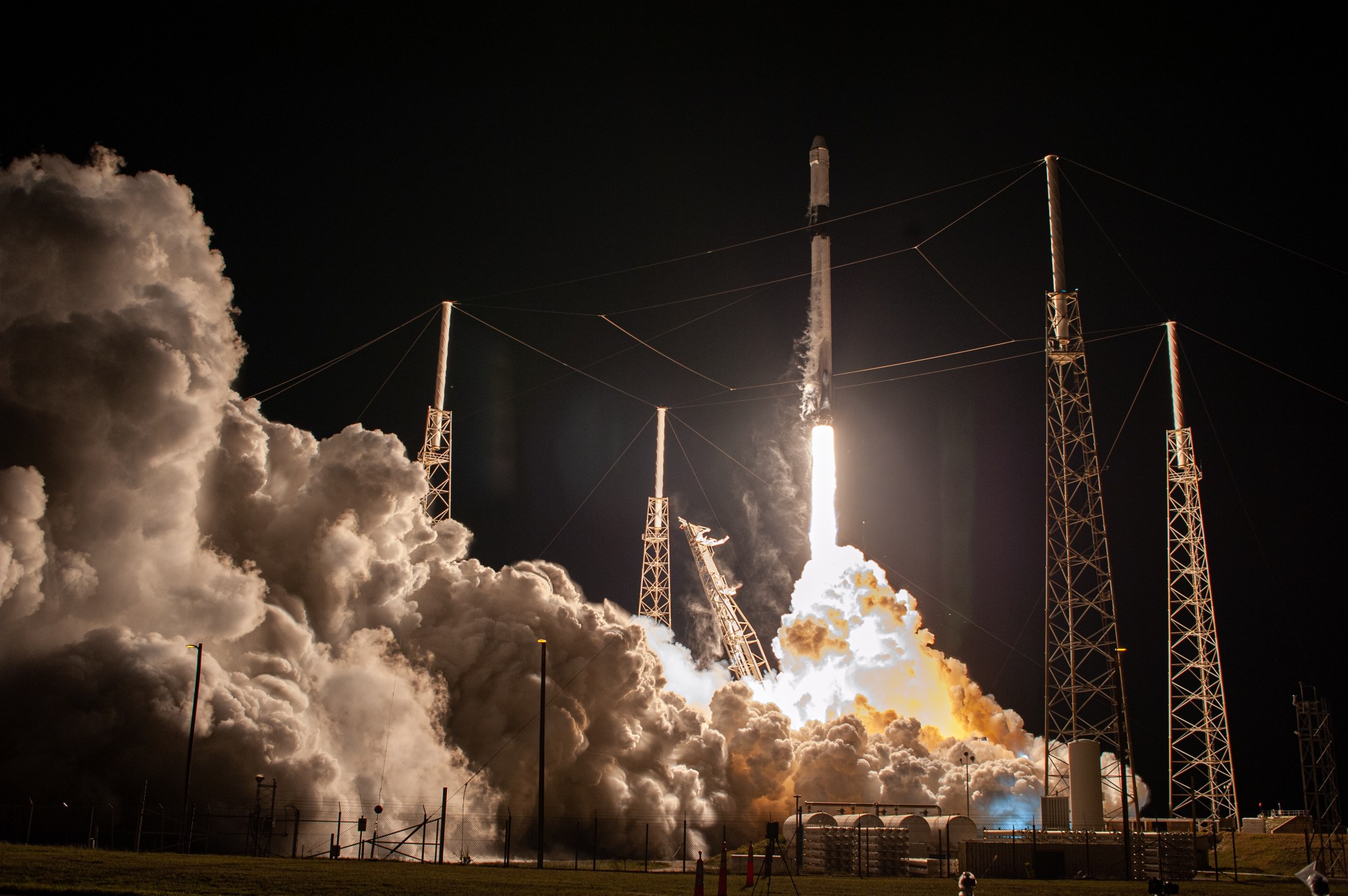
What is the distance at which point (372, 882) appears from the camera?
25344 mm

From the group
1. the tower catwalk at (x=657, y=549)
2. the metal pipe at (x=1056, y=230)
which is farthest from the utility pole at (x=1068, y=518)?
the tower catwalk at (x=657, y=549)

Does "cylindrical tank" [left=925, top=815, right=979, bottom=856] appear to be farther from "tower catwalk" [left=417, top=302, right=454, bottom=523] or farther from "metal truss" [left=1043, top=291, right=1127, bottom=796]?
"tower catwalk" [left=417, top=302, right=454, bottom=523]

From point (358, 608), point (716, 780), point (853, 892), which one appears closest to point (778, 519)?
point (716, 780)

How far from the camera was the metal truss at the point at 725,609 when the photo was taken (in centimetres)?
7250

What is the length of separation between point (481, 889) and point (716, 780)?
3601 centimetres

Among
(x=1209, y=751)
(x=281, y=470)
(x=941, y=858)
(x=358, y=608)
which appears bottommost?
(x=941, y=858)

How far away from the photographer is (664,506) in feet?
230

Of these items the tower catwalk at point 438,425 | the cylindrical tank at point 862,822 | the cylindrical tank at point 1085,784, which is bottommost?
the cylindrical tank at point 862,822

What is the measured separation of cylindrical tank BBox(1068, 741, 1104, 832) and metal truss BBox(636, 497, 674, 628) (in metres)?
23.8

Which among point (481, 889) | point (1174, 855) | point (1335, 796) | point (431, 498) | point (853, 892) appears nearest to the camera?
Result: point (481, 889)

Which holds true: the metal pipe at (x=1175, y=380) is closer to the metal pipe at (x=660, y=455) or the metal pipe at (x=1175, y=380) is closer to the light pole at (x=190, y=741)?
the metal pipe at (x=660, y=455)

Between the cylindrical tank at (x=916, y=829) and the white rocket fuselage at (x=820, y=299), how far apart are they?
78.2 feet

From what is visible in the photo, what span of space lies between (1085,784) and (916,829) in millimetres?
7485

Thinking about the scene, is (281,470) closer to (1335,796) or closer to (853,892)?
(853,892)
